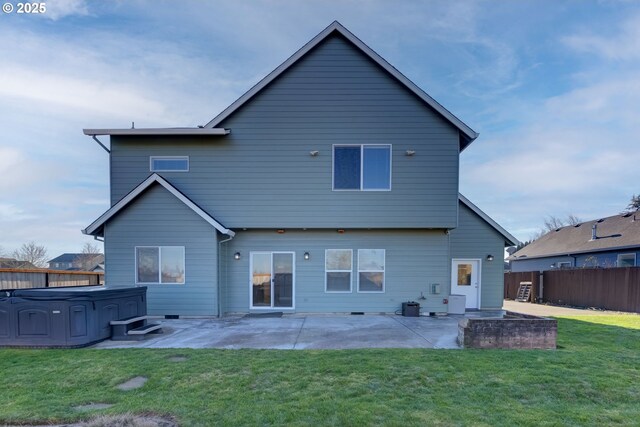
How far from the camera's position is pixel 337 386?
14.1 ft

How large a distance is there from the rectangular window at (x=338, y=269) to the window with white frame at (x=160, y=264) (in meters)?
4.79

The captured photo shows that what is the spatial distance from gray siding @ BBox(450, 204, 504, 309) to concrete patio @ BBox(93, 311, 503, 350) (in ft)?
8.58

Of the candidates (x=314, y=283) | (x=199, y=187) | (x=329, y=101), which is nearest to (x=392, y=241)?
(x=314, y=283)

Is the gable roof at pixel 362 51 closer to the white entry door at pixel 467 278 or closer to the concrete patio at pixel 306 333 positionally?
the white entry door at pixel 467 278

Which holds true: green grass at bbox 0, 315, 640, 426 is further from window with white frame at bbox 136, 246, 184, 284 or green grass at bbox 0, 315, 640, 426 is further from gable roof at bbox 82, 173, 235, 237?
gable roof at bbox 82, 173, 235, 237

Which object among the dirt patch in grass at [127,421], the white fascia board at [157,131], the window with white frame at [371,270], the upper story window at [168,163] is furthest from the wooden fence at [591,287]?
the upper story window at [168,163]

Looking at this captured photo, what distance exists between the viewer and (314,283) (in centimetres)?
1066

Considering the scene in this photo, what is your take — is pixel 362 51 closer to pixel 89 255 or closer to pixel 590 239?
pixel 590 239

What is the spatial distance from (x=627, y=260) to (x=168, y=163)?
2215 cm

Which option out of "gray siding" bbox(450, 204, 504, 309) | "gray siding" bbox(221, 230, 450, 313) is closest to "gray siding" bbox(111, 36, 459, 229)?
"gray siding" bbox(221, 230, 450, 313)

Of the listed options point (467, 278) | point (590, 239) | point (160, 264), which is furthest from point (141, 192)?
point (590, 239)

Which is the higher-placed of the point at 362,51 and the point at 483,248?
the point at 362,51

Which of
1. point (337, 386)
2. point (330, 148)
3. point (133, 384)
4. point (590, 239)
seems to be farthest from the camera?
point (590, 239)

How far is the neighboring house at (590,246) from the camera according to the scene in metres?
16.1
